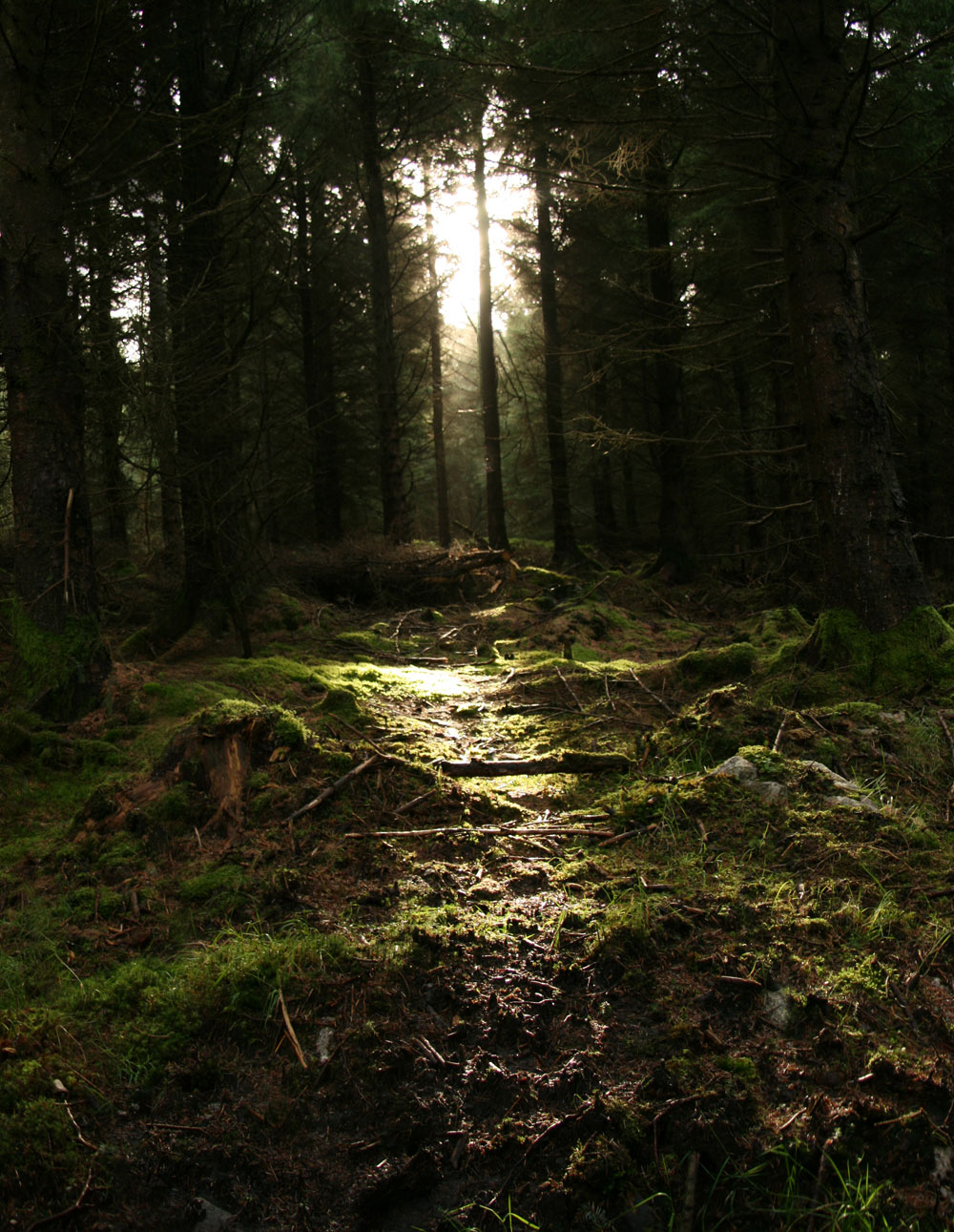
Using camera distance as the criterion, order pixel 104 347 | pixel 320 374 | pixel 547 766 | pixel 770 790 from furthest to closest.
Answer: pixel 320 374 → pixel 104 347 → pixel 547 766 → pixel 770 790

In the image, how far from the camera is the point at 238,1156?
7.11 ft

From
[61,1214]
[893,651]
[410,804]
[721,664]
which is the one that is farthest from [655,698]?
[61,1214]

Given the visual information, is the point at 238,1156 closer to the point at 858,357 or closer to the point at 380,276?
the point at 858,357

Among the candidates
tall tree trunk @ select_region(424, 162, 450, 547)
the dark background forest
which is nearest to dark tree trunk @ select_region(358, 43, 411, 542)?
the dark background forest

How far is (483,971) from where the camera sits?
9.36ft

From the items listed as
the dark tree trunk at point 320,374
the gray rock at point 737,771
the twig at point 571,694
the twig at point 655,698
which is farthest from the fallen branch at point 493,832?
the dark tree trunk at point 320,374

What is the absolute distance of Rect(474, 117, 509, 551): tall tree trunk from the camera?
51.6 feet

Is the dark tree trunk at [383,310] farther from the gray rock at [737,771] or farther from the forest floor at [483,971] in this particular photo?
the gray rock at [737,771]

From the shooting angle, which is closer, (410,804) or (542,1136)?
(542,1136)

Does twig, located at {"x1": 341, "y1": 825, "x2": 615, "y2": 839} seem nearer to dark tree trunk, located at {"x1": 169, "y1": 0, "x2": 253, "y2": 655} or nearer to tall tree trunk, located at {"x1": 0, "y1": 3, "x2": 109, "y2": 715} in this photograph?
tall tree trunk, located at {"x1": 0, "y1": 3, "x2": 109, "y2": 715}

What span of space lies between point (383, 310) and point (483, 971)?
14.0 meters

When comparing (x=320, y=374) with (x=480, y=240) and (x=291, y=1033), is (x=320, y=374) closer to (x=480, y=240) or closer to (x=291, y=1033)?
(x=480, y=240)

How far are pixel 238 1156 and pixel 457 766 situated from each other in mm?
2714

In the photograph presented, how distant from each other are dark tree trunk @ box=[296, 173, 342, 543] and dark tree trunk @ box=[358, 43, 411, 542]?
2980 millimetres
